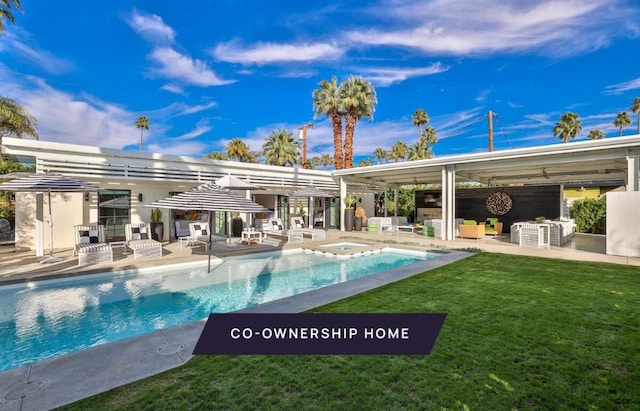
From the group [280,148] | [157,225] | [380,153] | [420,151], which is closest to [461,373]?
[157,225]

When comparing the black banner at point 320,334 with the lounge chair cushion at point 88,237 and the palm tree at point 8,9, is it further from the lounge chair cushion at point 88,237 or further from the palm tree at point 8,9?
the palm tree at point 8,9

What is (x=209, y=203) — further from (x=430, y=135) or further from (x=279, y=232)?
(x=430, y=135)

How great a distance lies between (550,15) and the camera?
43.3ft

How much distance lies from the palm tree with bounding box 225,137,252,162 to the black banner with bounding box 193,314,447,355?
37180mm

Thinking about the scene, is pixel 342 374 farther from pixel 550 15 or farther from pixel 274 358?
pixel 550 15

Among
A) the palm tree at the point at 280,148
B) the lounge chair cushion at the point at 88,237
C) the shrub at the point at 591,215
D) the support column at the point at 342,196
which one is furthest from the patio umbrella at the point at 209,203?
the palm tree at the point at 280,148

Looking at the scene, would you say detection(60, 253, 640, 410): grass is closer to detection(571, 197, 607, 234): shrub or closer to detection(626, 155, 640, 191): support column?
detection(626, 155, 640, 191): support column

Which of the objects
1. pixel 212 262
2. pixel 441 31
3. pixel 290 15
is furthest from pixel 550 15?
pixel 212 262

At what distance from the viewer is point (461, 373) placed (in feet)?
9.46

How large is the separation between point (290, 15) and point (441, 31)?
8.23 meters

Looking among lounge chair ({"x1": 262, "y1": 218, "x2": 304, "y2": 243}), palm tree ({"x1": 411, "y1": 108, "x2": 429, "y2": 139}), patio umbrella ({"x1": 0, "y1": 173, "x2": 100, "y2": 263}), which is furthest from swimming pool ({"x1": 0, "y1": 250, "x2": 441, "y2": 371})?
palm tree ({"x1": 411, "y1": 108, "x2": 429, "y2": 139})

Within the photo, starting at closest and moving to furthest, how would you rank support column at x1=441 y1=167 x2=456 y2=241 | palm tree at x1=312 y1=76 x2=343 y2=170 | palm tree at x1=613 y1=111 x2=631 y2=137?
1. support column at x1=441 y1=167 x2=456 y2=241
2. palm tree at x1=312 y1=76 x2=343 y2=170
3. palm tree at x1=613 y1=111 x2=631 y2=137

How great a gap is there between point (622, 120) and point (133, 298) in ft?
178

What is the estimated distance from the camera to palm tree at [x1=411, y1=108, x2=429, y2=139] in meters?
38.9
